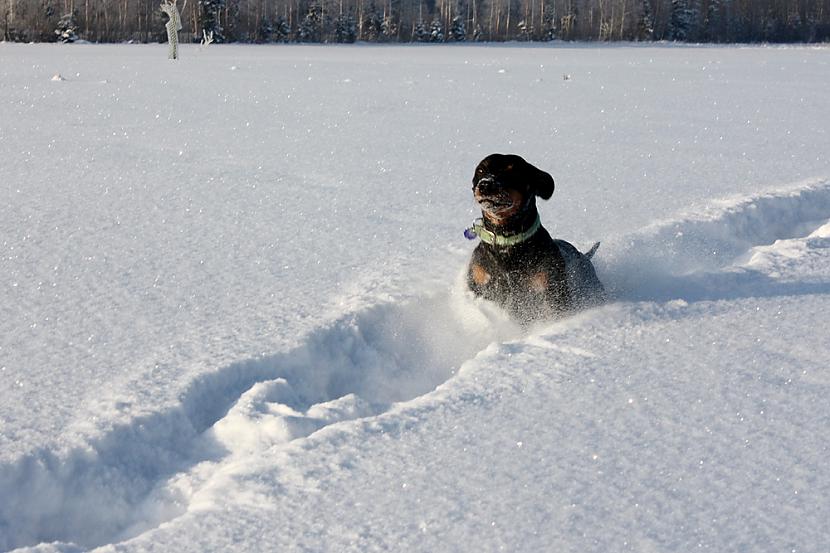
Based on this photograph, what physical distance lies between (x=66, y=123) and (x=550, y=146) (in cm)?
471

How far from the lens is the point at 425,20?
56.1m

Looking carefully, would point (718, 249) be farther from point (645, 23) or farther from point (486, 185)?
point (645, 23)

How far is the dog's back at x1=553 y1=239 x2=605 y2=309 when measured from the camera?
11.1 ft

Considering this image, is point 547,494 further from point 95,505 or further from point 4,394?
point 4,394

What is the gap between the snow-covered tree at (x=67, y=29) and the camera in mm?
42375

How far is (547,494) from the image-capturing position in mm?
1923

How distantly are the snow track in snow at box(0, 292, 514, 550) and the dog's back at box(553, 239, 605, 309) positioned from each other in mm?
310

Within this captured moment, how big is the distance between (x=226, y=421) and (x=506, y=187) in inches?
60.2

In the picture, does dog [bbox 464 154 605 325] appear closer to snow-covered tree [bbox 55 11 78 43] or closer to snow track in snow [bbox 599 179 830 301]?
snow track in snow [bbox 599 179 830 301]

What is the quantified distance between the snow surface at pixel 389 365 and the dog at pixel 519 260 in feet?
0.34

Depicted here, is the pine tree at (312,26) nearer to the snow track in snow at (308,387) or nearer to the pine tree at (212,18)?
the pine tree at (212,18)

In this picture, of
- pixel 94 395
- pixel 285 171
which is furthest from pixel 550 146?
pixel 94 395

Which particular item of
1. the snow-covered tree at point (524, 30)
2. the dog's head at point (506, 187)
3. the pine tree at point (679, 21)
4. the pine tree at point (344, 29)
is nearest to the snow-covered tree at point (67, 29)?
the pine tree at point (344, 29)

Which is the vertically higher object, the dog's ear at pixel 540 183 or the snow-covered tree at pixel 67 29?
the snow-covered tree at pixel 67 29
